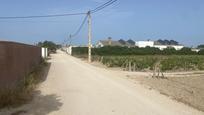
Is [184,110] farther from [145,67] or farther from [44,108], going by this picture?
[145,67]

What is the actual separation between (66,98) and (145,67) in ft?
76.6

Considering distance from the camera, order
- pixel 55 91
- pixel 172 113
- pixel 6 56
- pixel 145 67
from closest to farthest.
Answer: pixel 172 113 < pixel 6 56 < pixel 55 91 < pixel 145 67

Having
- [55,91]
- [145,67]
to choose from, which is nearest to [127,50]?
[145,67]

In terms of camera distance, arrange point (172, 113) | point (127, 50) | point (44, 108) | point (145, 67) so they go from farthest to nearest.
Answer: point (127, 50), point (145, 67), point (44, 108), point (172, 113)

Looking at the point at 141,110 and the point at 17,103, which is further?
the point at 17,103

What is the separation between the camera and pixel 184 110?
35.5ft

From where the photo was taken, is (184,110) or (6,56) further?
(6,56)

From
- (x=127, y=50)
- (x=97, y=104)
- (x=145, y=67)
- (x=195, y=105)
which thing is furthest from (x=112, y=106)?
(x=127, y=50)

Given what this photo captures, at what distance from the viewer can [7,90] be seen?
460 inches

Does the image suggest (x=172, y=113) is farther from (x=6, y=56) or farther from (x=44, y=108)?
(x=6, y=56)

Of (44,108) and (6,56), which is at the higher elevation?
(6,56)

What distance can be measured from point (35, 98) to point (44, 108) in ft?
7.51

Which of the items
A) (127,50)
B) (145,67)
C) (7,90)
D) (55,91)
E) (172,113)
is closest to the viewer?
(172,113)

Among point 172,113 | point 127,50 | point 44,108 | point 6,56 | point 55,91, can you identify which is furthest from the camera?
point 127,50
